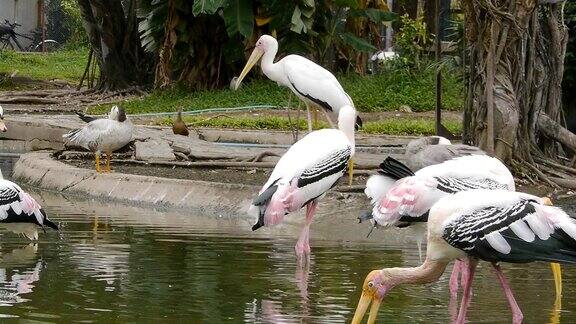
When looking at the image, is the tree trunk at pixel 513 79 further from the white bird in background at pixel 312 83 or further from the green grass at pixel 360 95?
the green grass at pixel 360 95

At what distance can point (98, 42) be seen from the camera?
28.6 meters

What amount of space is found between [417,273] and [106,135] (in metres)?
9.06

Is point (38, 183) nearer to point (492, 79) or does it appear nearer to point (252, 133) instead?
point (252, 133)

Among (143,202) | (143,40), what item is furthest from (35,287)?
(143,40)

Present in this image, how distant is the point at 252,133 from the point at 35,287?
10543 mm

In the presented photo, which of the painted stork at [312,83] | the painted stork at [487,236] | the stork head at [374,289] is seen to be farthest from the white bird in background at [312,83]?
the stork head at [374,289]

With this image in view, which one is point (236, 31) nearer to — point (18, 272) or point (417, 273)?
point (18, 272)

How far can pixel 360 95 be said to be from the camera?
75.4 ft

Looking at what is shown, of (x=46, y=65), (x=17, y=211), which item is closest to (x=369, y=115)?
(x=17, y=211)

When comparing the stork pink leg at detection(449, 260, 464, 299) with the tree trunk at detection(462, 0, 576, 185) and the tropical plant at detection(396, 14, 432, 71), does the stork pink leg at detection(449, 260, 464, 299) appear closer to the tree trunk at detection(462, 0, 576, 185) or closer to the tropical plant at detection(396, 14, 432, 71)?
the tree trunk at detection(462, 0, 576, 185)

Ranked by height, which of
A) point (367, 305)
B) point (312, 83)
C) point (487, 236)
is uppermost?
point (312, 83)

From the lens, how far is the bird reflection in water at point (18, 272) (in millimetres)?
7412

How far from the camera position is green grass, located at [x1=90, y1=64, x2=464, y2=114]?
74.3 feet

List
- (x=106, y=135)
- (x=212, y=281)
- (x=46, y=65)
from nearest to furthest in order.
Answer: (x=212, y=281), (x=106, y=135), (x=46, y=65)
